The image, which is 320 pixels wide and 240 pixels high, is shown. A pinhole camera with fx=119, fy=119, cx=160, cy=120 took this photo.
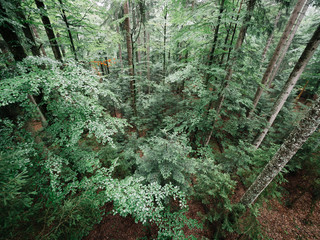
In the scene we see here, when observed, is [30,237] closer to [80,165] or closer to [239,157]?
[80,165]

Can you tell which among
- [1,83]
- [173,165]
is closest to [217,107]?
[173,165]

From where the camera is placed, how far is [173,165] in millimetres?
4289

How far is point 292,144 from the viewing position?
3092 mm

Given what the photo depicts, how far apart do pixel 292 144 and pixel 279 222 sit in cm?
508

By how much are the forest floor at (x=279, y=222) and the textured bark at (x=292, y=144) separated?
1092mm

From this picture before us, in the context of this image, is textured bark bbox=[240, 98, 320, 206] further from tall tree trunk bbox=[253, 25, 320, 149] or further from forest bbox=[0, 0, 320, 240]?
tall tree trunk bbox=[253, 25, 320, 149]

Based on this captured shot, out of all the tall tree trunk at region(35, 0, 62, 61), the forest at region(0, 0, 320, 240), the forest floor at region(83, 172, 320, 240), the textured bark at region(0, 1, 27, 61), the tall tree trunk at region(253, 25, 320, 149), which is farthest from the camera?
the tall tree trunk at region(253, 25, 320, 149)

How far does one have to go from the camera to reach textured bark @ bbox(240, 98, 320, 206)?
8.82 feet

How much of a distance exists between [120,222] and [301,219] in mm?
8174

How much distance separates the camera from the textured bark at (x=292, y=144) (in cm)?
269

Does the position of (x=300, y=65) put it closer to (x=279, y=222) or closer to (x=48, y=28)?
(x=279, y=222)

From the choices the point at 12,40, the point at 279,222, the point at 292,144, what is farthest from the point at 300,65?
the point at 12,40

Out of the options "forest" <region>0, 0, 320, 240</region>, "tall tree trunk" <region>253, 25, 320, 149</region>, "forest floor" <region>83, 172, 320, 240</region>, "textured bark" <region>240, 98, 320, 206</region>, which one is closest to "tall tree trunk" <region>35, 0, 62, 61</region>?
"forest" <region>0, 0, 320, 240</region>

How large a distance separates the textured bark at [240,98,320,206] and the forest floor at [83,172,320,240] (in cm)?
109
